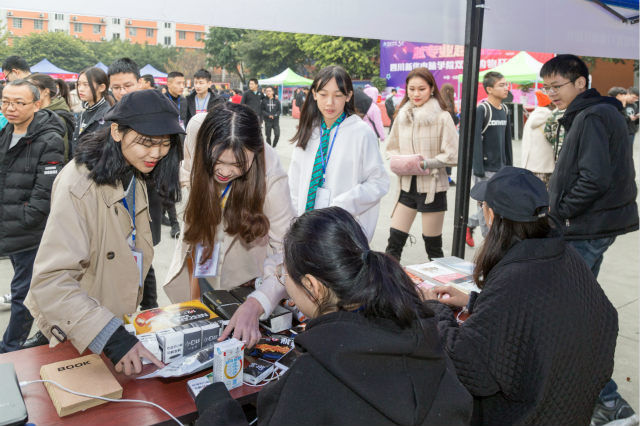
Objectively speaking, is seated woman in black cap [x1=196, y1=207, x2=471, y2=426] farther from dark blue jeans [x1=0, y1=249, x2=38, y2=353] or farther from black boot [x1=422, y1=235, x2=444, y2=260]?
black boot [x1=422, y1=235, x2=444, y2=260]

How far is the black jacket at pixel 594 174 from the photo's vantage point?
8.82 feet

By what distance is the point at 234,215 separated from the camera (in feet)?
6.97

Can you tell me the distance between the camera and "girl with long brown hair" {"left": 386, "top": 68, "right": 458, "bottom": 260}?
398 centimetres

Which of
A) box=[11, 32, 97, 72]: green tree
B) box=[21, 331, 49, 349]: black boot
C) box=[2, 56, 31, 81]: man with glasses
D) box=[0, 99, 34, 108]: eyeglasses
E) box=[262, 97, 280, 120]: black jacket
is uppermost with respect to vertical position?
box=[11, 32, 97, 72]: green tree

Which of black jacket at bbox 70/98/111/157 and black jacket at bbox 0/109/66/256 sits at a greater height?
black jacket at bbox 70/98/111/157

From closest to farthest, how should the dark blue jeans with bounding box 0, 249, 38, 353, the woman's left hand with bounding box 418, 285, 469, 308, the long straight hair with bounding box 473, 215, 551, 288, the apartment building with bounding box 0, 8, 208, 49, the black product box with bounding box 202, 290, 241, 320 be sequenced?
the long straight hair with bounding box 473, 215, 551, 288, the black product box with bounding box 202, 290, 241, 320, the woman's left hand with bounding box 418, 285, 469, 308, the dark blue jeans with bounding box 0, 249, 38, 353, the apartment building with bounding box 0, 8, 208, 49

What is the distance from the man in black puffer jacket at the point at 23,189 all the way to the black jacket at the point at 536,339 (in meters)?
2.59

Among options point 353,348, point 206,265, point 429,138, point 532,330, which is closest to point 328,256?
point 353,348

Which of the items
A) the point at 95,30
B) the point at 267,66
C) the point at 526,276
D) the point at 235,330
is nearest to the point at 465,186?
the point at 526,276

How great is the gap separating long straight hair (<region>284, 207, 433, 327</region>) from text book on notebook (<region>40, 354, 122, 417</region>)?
66cm

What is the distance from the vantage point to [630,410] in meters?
2.51

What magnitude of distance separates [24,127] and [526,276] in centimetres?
324

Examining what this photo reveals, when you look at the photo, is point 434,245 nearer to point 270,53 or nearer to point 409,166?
point 409,166

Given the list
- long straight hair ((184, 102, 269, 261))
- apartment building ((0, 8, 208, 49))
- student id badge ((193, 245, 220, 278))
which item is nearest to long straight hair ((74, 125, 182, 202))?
long straight hair ((184, 102, 269, 261))
